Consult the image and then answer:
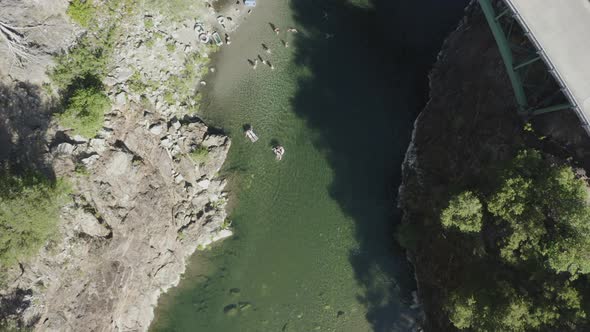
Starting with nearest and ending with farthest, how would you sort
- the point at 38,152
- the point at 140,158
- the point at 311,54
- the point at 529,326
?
the point at 529,326 → the point at 38,152 → the point at 140,158 → the point at 311,54

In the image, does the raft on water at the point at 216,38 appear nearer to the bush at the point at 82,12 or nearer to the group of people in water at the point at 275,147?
the group of people in water at the point at 275,147

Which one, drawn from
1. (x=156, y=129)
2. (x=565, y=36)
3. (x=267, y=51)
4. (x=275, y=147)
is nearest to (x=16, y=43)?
(x=156, y=129)

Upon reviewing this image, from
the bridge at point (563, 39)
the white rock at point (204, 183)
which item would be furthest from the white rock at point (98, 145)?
the bridge at point (563, 39)

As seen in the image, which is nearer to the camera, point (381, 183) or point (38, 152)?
point (38, 152)

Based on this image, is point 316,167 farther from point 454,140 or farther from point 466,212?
point 466,212

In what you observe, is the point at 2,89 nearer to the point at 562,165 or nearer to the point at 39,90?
the point at 39,90

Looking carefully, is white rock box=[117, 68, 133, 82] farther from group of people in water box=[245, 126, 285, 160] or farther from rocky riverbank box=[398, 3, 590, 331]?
rocky riverbank box=[398, 3, 590, 331]

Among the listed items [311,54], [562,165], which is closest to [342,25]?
[311,54]
